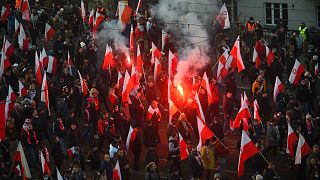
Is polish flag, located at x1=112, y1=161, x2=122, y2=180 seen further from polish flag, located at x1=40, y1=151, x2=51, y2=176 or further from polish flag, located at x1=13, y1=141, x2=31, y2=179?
polish flag, located at x1=13, y1=141, x2=31, y2=179

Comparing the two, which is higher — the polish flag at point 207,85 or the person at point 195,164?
the polish flag at point 207,85

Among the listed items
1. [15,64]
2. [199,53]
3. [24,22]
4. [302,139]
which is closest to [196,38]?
[199,53]

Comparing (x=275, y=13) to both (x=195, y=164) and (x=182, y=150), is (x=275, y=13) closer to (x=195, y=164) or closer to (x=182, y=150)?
(x=182, y=150)

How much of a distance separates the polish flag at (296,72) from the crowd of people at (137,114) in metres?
0.37

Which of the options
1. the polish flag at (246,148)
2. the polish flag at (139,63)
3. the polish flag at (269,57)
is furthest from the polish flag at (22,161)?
the polish flag at (269,57)

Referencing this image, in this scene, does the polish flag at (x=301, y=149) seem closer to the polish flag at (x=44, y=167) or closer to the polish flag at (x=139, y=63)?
the polish flag at (x=44, y=167)

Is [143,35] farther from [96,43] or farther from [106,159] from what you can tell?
[106,159]

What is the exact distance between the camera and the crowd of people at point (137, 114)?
26.5 m

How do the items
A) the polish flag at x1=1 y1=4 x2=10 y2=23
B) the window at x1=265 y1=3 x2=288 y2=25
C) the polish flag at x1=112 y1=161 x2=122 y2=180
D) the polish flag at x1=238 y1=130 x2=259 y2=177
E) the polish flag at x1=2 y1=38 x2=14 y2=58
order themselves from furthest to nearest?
the window at x1=265 y1=3 x2=288 y2=25 < the polish flag at x1=1 y1=4 x2=10 y2=23 < the polish flag at x1=2 y1=38 x2=14 y2=58 < the polish flag at x1=238 y1=130 x2=259 y2=177 < the polish flag at x1=112 y1=161 x2=122 y2=180

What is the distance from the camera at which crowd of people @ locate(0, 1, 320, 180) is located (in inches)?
1043

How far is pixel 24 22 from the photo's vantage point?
39469 mm

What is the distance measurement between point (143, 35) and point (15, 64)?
6.10 metres

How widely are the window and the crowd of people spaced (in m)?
8.38

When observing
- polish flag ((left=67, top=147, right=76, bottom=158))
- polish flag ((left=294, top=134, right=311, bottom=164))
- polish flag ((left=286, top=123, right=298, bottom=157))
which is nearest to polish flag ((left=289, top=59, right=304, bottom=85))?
polish flag ((left=286, top=123, right=298, bottom=157))
